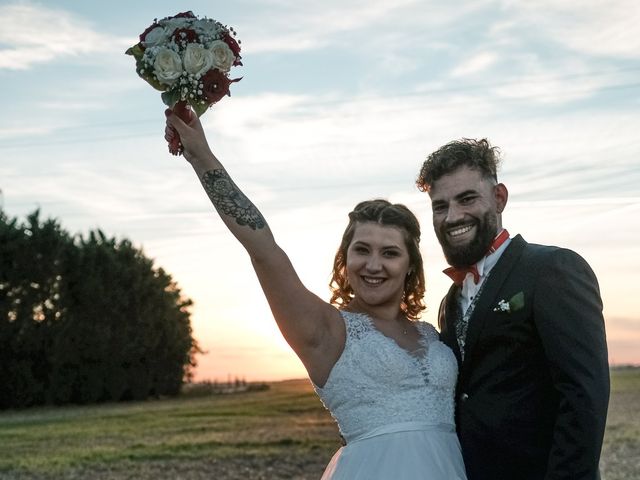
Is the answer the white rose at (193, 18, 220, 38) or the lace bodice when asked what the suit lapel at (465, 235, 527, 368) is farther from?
the white rose at (193, 18, 220, 38)

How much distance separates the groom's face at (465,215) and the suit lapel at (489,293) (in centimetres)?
13

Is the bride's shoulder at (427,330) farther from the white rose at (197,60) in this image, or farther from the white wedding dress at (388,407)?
the white rose at (197,60)

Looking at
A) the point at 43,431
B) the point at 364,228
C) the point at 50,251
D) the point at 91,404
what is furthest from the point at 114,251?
the point at 364,228

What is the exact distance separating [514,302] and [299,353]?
1.03 m

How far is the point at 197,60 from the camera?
4.10m

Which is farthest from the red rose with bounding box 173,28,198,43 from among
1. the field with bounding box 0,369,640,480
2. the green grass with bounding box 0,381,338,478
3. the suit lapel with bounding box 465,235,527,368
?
the green grass with bounding box 0,381,338,478

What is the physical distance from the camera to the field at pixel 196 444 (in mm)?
14422

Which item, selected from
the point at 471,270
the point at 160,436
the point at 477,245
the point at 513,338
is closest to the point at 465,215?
the point at 477,245

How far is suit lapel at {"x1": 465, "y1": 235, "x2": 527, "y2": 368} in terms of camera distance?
4.18m

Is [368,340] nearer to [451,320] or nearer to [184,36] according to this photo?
[451,320]

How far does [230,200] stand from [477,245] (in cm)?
123

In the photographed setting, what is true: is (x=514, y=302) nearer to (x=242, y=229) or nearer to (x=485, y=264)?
(x=485, y=264)

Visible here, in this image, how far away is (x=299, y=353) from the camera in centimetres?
423

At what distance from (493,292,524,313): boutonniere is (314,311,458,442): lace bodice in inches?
18.4
